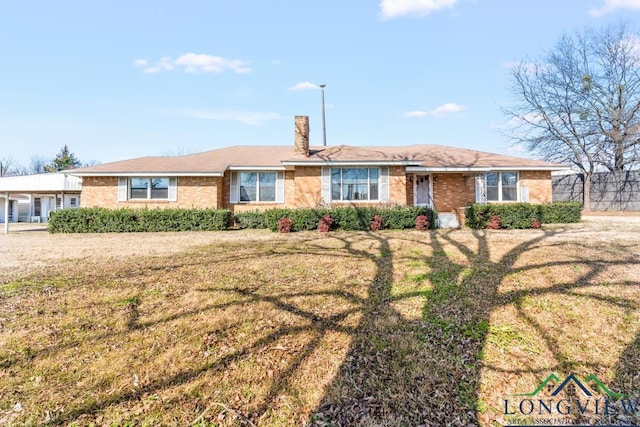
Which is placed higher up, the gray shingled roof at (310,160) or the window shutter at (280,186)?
the gray shingled roof at (310,160)

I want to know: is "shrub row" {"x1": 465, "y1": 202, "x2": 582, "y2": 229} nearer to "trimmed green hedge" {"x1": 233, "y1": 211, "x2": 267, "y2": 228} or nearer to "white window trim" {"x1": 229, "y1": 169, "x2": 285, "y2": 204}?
"white window trim" {"x1": 229, "y1": 169, "x2": 285, "y2": 204}

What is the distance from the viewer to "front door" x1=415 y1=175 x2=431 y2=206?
16.9 meters

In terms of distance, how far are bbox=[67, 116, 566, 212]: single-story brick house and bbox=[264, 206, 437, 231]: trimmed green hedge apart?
2294 millimetres

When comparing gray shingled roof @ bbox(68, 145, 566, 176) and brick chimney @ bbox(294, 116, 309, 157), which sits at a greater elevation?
brick chimney @ bbox(294, 116, 309, 157)

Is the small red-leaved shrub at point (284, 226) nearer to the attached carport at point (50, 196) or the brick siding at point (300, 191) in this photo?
the brick siding at point (300, 191)

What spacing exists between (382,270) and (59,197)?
33.8m

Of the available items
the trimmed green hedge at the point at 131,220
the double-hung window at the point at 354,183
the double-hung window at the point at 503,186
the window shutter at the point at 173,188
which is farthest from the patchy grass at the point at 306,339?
the double-hung window at the point at 503,186

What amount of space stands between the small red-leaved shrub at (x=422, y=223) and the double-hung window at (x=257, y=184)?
727cm

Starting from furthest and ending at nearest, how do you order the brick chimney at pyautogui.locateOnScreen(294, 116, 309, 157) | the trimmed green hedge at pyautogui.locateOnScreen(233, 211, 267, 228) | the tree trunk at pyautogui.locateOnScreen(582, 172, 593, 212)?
the tree trunk at pyautogui.locateOnScreen(582, 172, 593, 212), the brick chimney at pyautogui.locateOnScreen(294, 116, 309, 157), the trimmed green hedge at pyautogui.locateOnScreen(233, 211, 267, 228)

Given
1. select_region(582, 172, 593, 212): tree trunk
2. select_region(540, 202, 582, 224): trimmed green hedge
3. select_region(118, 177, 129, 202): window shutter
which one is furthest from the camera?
select_region(582, 172, 593, 212): tree trunk

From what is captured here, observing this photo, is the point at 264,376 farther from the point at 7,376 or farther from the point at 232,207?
the point at 232,207

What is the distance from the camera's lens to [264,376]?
303cm

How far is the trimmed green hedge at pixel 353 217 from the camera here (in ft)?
40.7

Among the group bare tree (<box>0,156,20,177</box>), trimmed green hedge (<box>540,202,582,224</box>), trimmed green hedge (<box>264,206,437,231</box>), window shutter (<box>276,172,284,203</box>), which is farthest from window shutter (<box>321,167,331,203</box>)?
bare tree (<box>0,156,20,177</box>)
